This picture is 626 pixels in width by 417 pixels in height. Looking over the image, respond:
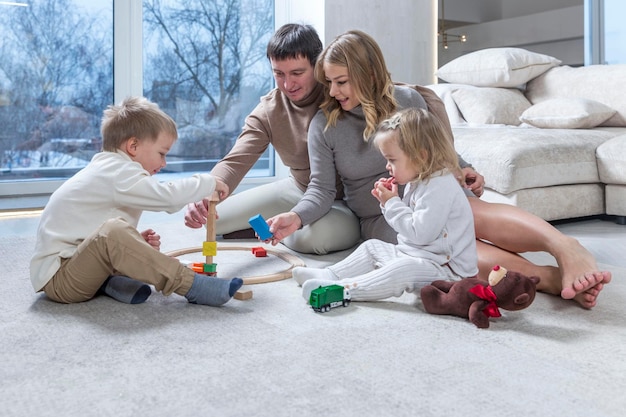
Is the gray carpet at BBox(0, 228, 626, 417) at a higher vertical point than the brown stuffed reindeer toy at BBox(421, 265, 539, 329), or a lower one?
lower

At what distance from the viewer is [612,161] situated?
2.61 metres

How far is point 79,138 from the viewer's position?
3771 mm

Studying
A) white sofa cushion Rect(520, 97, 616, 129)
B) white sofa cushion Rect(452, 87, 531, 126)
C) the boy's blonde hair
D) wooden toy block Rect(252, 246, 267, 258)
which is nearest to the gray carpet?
the boy's blonde hair

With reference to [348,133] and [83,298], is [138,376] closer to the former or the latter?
[83,298]

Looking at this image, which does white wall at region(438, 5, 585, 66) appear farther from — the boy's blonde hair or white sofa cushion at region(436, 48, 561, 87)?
the boy's blonde hair

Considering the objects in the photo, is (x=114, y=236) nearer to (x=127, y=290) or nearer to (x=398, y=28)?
(x=127, y=290)

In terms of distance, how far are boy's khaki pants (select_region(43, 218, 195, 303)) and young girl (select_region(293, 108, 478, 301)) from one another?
314 millimetres

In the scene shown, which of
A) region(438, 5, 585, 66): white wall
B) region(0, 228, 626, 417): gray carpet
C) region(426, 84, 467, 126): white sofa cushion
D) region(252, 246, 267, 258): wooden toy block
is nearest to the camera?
region(0, 228, 626, 417): gray carpet

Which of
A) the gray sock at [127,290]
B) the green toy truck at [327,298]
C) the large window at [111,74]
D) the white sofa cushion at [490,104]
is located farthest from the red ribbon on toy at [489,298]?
the large window at [111,74]

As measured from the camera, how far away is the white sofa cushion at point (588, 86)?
3.13m

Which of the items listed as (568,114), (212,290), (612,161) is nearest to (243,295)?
(212,290)

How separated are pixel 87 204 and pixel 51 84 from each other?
2.42m

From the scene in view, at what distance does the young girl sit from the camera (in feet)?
4.85

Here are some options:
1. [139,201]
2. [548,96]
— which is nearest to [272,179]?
[548,96]
